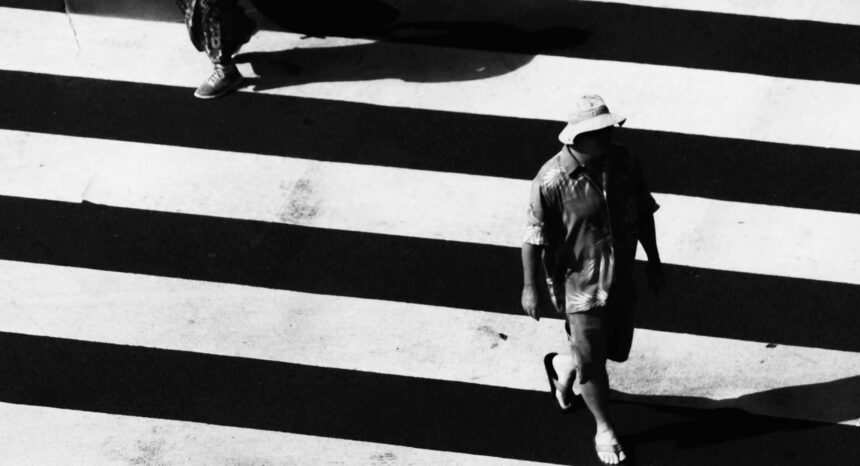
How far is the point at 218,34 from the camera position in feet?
27.2

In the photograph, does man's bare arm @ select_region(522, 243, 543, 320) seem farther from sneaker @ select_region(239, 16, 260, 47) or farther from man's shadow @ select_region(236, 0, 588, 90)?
sneaker @ select_region(239, 16, 260, 47)

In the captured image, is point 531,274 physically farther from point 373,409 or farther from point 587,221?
point 373,409

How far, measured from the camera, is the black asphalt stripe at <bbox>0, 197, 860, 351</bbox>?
6.99m

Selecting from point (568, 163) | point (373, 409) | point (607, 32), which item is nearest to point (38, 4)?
point (607, 32)

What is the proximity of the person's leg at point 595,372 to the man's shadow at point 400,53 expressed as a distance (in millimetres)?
2921

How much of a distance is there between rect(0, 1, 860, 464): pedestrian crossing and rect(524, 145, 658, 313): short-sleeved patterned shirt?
1.09 meters

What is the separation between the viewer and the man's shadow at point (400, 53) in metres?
8.55

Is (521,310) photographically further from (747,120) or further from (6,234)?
(6,234)

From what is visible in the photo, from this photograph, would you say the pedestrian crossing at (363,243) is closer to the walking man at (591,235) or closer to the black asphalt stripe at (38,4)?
the black asphalt stripe at (38,4)

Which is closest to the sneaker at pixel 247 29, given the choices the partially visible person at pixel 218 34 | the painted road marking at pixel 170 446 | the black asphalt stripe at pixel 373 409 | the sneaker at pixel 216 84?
the partially visible person at pixel 218 34

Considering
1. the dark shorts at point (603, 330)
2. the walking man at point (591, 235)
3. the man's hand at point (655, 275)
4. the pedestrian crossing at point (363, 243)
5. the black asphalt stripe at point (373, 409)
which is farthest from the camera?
the pedestrian crossing at point (363, 243)

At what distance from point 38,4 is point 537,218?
509 cm

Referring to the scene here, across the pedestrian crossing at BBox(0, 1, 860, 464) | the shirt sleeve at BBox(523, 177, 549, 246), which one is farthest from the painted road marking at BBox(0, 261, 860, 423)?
the shirt sleeve at BBox(523, 177, 549, 246)

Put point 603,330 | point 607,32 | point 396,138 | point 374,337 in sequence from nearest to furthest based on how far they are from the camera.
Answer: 1. point 603,330
2. point 374,337
3. point 396,138
4. point 607,32
